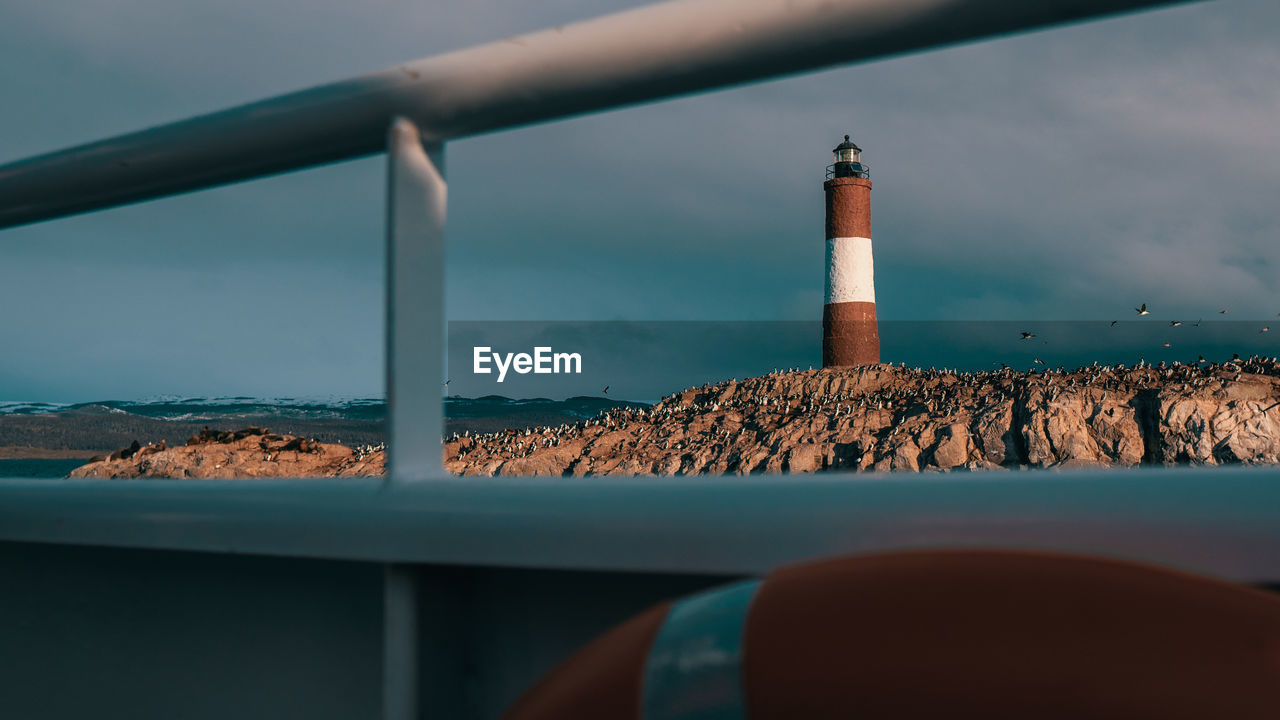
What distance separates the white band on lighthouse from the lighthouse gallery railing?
65.1ft

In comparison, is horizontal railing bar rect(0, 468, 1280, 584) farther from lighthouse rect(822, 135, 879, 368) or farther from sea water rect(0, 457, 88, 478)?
lighthouse rect(822, 135, 879, 368)

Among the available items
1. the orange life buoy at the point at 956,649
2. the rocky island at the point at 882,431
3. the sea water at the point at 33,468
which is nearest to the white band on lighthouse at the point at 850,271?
the rocky island at the point at 882,431

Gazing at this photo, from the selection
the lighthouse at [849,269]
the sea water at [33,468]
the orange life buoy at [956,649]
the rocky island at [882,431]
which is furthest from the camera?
the lighthouse at [849,269]

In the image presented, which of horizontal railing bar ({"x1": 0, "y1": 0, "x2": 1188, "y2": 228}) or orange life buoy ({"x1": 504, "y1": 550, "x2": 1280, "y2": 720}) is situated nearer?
orange life buoy ({"x1": 504, "y1": 550, "x2": 1280, "y2": 720})

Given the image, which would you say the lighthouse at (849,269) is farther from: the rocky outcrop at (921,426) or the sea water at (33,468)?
the sea water at (33,468)

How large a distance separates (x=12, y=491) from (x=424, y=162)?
2.63 feet

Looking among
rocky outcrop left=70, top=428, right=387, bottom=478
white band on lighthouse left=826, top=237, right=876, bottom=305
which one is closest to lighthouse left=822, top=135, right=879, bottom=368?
white band on lighthouse left=826, top=237, right=876, bottom=305

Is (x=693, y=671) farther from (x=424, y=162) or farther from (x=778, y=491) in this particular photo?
(x=424, y=162)

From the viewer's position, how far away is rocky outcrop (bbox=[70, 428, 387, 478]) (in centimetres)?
1050

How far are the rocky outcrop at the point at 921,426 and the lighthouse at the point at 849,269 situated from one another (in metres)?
0.63

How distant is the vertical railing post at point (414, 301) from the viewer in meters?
0.91

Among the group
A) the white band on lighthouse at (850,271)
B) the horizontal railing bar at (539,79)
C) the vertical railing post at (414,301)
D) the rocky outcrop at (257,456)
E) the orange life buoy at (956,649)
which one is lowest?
the rocky outcrop at (257,456)

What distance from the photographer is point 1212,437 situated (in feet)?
44.3

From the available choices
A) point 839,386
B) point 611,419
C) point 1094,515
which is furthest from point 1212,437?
point 1094,515
